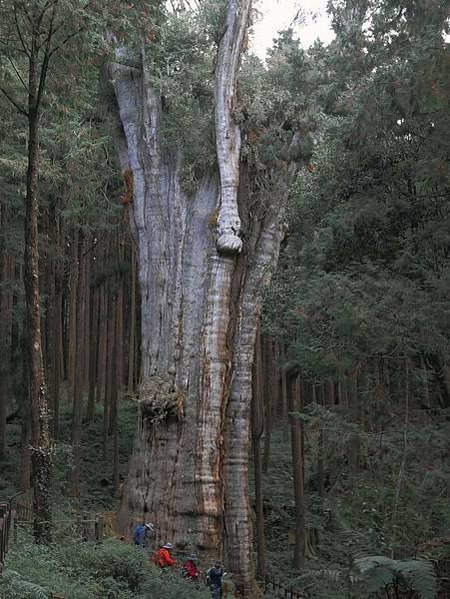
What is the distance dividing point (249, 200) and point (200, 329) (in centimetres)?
315

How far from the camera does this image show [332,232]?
556 inches

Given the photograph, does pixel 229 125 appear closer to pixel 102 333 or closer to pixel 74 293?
pixel 74 293

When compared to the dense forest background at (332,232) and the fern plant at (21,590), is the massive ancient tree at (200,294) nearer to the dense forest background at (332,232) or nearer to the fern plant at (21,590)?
the dense forest background at (332,232)

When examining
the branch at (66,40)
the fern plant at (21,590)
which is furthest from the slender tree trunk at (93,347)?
the fern plant at (21,590)

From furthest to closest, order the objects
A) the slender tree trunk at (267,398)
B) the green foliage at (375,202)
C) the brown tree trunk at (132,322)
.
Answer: the brown tree trunk at (132,322), the slender tree trunk at (267,398), the green foliage at (375,202)

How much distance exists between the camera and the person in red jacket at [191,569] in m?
11.5

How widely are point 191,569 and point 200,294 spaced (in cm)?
518

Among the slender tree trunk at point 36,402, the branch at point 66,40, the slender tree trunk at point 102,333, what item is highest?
the branch at point 66,40

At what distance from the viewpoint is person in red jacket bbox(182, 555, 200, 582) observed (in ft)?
37.7

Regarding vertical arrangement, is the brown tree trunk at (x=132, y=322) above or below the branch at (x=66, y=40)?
below

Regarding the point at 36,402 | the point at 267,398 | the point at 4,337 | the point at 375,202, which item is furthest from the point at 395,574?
the point at 267,398

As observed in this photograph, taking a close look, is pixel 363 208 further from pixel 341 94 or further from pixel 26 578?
pixel 26 578

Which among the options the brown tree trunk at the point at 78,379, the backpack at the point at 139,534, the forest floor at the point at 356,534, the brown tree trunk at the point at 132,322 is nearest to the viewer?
the forest floor at the point at 356,534

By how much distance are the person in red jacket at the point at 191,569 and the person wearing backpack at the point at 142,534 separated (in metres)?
0.94
